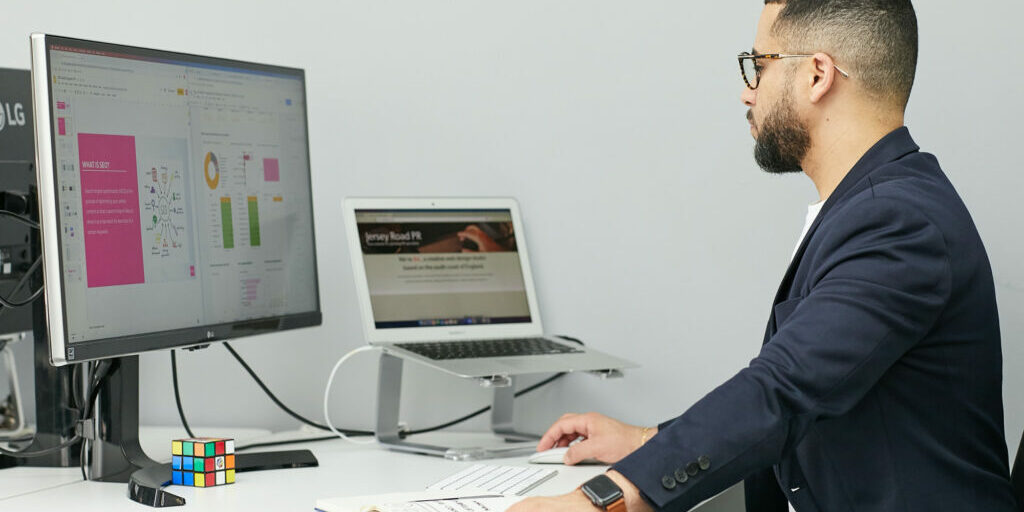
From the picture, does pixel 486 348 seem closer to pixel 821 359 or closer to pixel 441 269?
pixel 441 269

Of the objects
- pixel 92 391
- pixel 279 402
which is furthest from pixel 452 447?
pixel 92 391

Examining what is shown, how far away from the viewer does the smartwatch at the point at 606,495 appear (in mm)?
1025

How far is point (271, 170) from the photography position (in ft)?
5.48

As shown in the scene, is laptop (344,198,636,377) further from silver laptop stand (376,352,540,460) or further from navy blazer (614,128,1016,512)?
navy blazer (614,128,1016,512)

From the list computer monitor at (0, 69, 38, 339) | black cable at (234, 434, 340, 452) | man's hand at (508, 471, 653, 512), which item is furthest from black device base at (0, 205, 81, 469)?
man's hand at (508, 471, 653, 512)

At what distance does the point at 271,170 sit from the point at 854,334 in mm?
954

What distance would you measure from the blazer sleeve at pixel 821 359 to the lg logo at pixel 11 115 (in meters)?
1.17

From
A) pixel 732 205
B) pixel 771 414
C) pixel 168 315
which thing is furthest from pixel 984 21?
pixel 168 315

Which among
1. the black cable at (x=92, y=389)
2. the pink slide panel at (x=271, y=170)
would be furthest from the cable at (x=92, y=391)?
the pink slide panel at (x=271, y=170)

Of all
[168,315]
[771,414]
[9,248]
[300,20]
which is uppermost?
[300,20]

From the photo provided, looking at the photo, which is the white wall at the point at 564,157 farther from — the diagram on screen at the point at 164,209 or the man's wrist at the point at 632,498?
the man's wrist at the point at 632,498

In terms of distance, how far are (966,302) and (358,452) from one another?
962mm

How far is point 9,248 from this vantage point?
65.6 inches

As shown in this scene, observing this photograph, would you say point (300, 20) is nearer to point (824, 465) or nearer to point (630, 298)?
point (630, 298)
